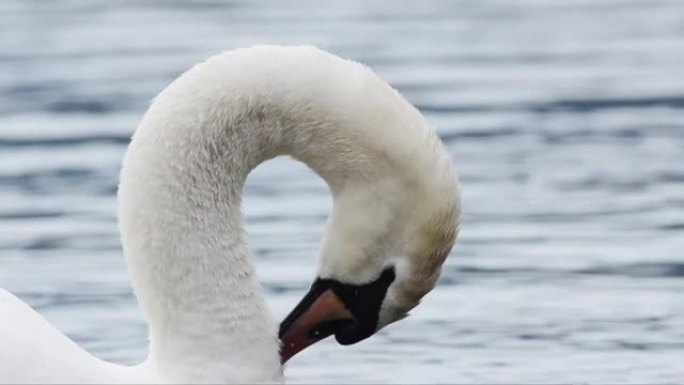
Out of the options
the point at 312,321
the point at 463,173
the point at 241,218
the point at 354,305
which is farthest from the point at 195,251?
the point at 463,173

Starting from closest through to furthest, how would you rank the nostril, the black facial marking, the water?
the black facial marking, the nostril, the water

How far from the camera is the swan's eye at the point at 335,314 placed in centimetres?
755

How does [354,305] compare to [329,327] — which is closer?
[354,305]

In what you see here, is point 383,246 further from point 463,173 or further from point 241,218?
point 463,173

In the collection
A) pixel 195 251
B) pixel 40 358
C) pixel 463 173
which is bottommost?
pixel 463 173

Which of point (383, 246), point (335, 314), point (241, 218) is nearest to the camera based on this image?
point (383, 246)

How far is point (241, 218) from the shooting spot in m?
7.78

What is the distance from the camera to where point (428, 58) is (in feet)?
60.8

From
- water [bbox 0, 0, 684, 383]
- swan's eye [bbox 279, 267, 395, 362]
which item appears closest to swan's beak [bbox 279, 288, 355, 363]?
swan's eye [bbox 279, 267, 395, 362]

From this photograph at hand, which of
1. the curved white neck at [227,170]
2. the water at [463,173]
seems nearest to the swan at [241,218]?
the curved white neck at [227,170]

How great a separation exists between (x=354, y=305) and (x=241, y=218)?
18.1 inches

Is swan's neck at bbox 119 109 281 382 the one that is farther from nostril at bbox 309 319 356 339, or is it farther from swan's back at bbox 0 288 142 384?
swan's back at bbox 0 288 142 384

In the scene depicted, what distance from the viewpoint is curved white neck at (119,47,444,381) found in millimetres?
7418

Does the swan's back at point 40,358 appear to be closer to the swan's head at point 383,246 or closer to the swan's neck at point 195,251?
the swan's neck at point 195,251
